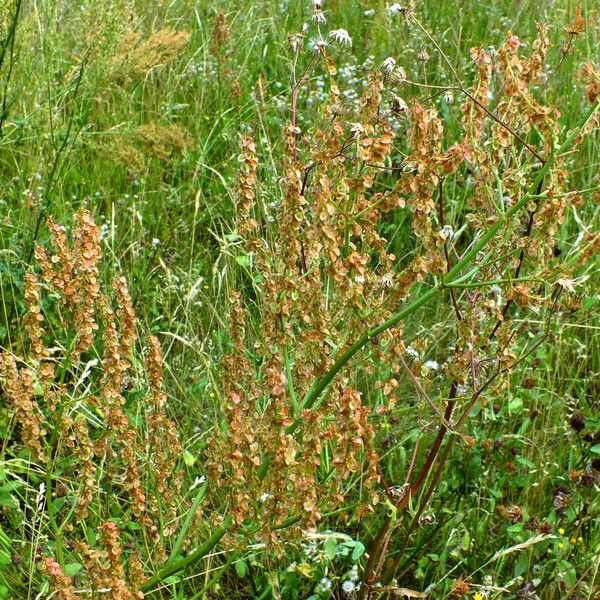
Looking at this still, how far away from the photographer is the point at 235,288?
12.0 feet

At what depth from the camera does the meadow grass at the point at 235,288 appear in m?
2.64

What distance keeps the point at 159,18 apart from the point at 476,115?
3.37 m

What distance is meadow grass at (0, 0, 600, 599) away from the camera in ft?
8.68

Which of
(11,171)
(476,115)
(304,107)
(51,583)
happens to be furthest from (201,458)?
(304,107)

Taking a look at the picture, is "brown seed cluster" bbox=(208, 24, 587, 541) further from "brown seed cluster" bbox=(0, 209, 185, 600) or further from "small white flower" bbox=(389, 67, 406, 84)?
"brown seed cluster" bbox=(0, 209, 185, 600)

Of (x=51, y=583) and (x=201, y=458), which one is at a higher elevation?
(x=51, y=583)

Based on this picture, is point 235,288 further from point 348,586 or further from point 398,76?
point 398,76

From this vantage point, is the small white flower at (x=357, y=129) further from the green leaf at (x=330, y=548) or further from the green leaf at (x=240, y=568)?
the green leaf at (x=240, y=568)

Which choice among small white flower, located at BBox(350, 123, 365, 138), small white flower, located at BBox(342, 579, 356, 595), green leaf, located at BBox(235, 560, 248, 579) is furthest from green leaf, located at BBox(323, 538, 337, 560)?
small white flower, located at BBox(350, 123, 365, 138)

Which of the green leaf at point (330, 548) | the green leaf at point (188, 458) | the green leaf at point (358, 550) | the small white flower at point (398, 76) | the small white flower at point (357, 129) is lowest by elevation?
the green leaf at point (358, 550)

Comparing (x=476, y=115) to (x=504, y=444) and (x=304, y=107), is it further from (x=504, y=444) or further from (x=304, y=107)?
(x=304, y=107)

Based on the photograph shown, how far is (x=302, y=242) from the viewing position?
2365 mm

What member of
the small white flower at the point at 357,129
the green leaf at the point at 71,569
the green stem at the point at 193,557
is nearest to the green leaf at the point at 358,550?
the green stem at the point at 193,557

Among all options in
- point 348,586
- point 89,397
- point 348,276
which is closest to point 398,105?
point 348,276
